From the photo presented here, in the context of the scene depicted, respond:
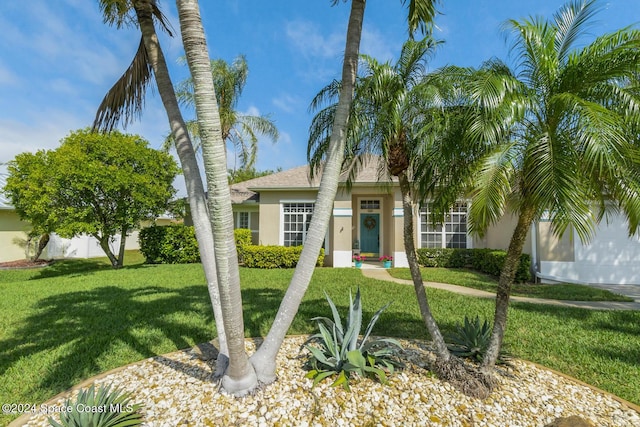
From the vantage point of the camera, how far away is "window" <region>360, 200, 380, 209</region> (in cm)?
1638

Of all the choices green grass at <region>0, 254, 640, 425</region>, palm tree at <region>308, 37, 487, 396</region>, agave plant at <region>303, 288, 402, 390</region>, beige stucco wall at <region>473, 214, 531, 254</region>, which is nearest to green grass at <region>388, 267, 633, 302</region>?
green grass at <region>0, 254, 640, 425</region>

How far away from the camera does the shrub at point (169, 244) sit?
15.8 metres

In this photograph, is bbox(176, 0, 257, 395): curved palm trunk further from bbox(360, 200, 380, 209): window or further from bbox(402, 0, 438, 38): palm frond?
bbox(360, 200, 380, 209): window

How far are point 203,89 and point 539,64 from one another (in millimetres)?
3796

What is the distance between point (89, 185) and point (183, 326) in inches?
428

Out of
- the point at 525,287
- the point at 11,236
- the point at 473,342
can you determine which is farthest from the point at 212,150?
the point at 11,236

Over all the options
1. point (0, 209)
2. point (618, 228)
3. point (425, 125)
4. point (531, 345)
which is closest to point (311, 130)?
point (425, 125)

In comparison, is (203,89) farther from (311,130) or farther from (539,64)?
(539,64)

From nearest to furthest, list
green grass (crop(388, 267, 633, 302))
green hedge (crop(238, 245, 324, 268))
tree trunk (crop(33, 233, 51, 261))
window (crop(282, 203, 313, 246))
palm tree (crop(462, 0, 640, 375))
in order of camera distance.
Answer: palm tree (crop(462, 0, 640, 375)) → green grass (crop(388, 267, 633, 302)) → green hedge (crop(238, 245, 324, 268)) → window (crop(282, 203, 313, 246)) → tree trunk (crop(33, 233, 51, 261))

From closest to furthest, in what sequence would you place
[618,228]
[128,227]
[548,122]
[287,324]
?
[548,122], [287,324], [618,228], [128,227]

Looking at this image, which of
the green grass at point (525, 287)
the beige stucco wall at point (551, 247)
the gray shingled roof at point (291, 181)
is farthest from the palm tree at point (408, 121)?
the beige stucco wall at point (551, 247)

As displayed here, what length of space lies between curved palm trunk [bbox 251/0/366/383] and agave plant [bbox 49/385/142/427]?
1.28 m

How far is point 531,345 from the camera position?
201 inches

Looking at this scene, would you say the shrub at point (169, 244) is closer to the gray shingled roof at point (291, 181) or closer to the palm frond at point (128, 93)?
the gray shingled roof at point (291, 181)
